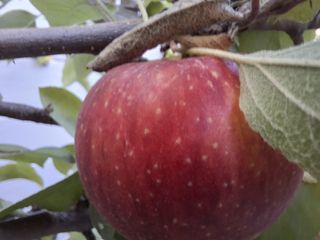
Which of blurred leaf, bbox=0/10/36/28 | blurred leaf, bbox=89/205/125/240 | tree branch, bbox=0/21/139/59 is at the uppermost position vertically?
blurred leaf, bbox=0/10/36/28

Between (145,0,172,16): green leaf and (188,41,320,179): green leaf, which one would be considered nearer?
(188,41,320,179): green leaf

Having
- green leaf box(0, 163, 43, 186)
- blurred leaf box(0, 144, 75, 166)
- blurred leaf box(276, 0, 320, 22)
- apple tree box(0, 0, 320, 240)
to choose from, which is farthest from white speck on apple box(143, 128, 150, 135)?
green leaf box(0, 163, 43, 186)

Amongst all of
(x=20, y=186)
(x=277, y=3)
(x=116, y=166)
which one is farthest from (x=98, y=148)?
(x=20, y=186)

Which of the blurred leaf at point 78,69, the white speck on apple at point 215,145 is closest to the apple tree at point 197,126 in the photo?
the white speck on apple at point 215,145

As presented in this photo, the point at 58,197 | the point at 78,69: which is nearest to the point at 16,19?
the point at 78,69

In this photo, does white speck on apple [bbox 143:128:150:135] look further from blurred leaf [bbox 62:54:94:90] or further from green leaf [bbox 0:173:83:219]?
blurred leaf [bbox 62:54:94:90]

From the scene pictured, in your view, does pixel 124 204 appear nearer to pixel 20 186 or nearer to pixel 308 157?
pixel 308 157
